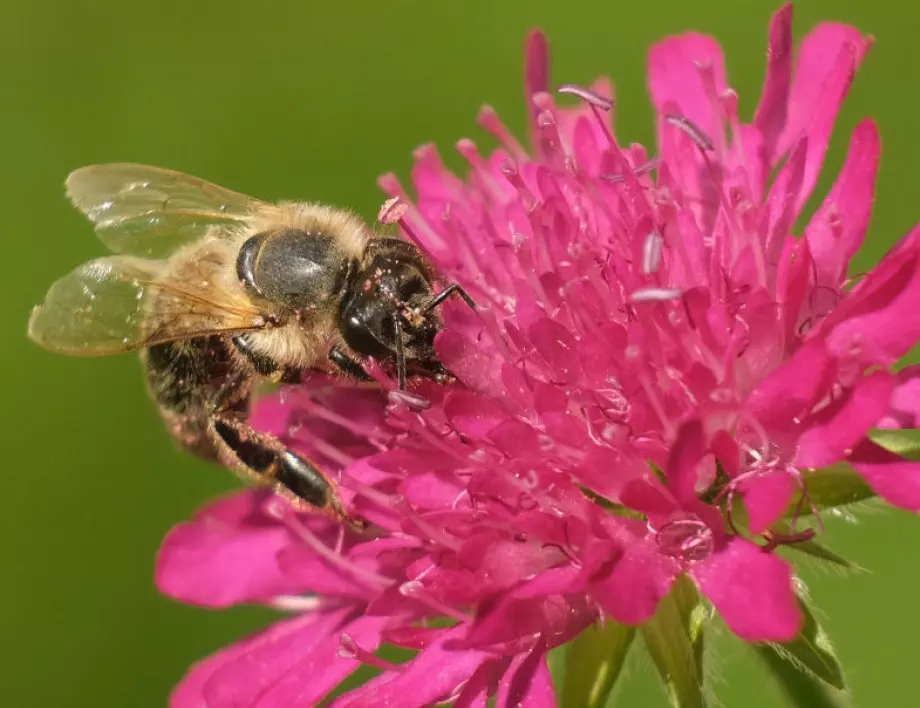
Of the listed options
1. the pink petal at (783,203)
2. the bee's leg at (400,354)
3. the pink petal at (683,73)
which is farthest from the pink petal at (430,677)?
the pink petal at (683,73)

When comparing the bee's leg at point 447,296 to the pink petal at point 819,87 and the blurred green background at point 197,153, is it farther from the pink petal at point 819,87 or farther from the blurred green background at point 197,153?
the blurred green background at point 197,153

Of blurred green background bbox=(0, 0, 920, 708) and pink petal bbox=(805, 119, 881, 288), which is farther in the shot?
blurred green background bbox=(0, 0, 920, 708)

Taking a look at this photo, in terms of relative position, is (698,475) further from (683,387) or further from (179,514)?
(179,514)

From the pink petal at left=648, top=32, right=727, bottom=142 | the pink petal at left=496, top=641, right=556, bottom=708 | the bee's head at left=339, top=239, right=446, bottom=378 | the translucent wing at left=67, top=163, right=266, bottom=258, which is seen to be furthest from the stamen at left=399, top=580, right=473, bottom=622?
the pink petal at left=648, top=32, right=727, bottom=142

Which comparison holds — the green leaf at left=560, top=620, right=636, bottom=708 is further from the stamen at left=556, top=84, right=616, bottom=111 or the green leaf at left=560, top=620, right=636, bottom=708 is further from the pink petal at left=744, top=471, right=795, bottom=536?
the stamen at left=556, top=84, right=616, bottom=111

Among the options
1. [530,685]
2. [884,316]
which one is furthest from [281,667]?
[884,316]

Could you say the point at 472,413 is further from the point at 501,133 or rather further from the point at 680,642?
the point at 501,133
